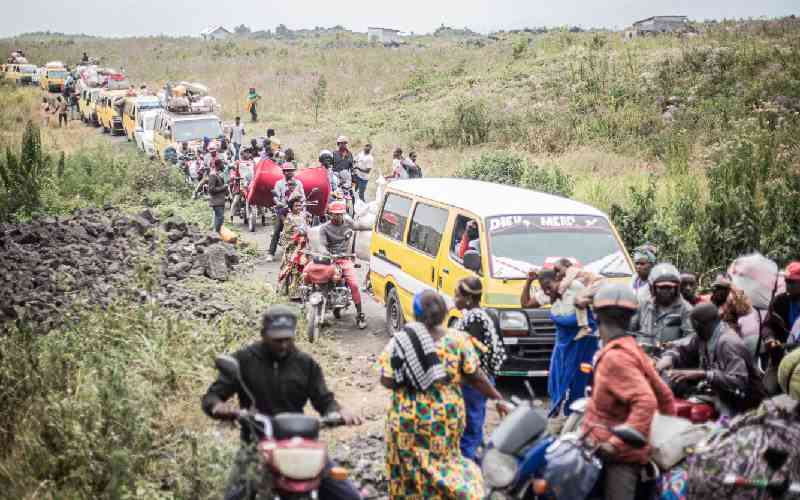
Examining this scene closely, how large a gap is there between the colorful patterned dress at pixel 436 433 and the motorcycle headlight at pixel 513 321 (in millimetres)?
3069

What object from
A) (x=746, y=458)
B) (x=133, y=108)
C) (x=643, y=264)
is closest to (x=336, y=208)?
(x=643, y=264)

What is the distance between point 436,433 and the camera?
495 centimetres

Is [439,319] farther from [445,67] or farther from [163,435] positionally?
[445,67]

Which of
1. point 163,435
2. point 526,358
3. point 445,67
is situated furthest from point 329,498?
point 445,67

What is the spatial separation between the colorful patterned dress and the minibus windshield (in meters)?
3.46

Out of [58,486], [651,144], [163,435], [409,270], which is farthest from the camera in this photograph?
[651,144]

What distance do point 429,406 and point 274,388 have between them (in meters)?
0.92

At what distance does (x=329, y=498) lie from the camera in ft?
15.3

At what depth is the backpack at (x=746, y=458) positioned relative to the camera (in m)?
4.43

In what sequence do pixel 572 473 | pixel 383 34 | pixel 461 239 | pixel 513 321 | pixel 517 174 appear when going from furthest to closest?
pixel 383 34 < pixel 517 174 < pixel 461 239 < pixel 513 321 < pixel 572 473

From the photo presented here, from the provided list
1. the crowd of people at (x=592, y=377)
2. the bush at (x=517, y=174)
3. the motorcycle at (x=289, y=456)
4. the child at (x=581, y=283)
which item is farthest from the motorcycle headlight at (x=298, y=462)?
the bush at (x=517, y=174)

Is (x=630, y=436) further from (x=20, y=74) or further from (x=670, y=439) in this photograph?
(x=20, y=74)

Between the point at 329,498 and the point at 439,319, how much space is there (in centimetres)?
123

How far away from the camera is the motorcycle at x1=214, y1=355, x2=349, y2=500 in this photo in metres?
4.18
